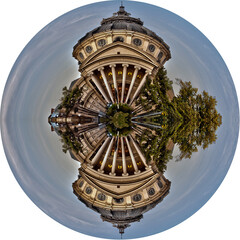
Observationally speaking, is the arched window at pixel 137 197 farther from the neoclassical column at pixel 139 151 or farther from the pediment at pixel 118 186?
the neoclassical column at pixel 139 151

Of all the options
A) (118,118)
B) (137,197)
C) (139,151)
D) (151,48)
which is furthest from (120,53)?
(137,197)

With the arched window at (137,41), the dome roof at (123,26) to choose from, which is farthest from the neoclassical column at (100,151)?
the dome roof at (123,26)

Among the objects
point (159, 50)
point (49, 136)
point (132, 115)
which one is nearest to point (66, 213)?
point (49, 136)

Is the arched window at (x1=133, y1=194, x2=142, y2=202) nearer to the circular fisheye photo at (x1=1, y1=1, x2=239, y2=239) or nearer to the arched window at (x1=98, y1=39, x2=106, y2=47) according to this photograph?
the circular fisheye photo at (x1=1, y1=1, x2=239, y2=239)

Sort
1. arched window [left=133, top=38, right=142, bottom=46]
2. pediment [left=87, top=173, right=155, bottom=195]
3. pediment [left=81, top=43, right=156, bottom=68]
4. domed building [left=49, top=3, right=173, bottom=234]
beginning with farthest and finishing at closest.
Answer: pediment [left=87, top=173, right=155, bottom=195]
arched window [left=133, top=38, right=142, bottom=46]
pediment [left=81, top=43, right=156, bottom=68]
domed building [left=49, top=3, right=173, bottom=234]

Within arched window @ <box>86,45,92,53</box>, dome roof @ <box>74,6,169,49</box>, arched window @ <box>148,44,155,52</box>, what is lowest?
arched window @ <box>148,44,155,52</box>

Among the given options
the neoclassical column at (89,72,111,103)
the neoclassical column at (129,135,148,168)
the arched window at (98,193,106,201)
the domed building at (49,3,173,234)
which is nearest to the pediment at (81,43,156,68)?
the domed building at (49,3,173,234)

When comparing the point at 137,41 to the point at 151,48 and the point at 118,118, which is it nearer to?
the point at 151,48
